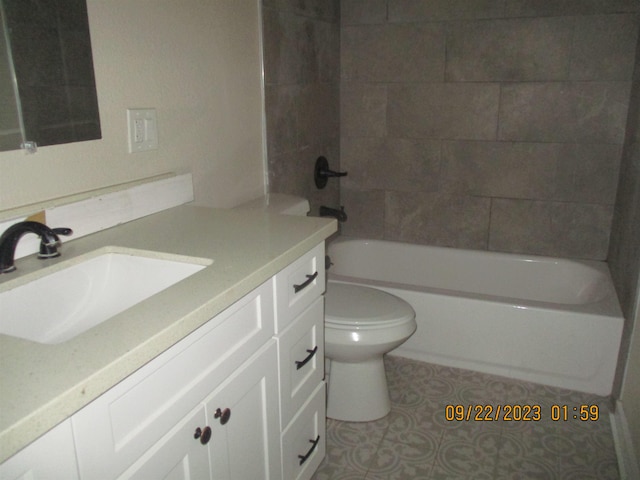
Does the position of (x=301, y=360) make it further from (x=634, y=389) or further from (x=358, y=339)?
(x=634, y=389)

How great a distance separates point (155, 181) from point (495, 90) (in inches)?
74.4

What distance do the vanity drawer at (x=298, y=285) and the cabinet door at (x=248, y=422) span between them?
3.6 inches

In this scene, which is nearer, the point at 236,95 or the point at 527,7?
the point at 236,95

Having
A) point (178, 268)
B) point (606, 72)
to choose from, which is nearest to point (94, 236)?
point (178, 268)

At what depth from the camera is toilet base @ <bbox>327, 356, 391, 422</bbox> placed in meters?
2.02

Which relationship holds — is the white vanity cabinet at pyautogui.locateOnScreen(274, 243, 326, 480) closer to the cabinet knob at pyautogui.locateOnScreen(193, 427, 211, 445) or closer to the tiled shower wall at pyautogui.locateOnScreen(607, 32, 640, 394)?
the cabinet knob at pyautogui.locateOnScreen(193, 427, 211, 445)

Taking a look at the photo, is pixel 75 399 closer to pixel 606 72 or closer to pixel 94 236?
pixel 94 236

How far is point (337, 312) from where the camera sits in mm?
1950

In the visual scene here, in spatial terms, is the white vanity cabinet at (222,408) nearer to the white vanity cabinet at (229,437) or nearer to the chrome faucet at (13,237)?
the white vanity cabinet at (229,437)

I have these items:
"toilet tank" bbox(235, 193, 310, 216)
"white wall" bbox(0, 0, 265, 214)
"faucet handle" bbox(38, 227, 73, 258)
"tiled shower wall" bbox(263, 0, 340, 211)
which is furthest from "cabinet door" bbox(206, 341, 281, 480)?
"tiled shower wall" bbox(263, 0, 340, 211)

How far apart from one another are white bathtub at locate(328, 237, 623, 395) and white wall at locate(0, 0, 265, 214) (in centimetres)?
84

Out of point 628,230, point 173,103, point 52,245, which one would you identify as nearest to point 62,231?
point 52,245

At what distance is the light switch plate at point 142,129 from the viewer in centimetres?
145

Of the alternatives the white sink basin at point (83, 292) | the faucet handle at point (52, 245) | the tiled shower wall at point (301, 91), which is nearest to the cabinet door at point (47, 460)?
the white sink basin at point (83, 292)
